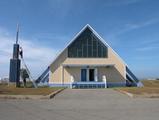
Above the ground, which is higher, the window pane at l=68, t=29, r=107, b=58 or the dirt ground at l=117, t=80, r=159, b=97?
the window pane at l=68, t=29, r=107, b=58

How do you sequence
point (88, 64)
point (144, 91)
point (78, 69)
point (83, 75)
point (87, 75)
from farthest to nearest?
1. point (83, 75)
2. point (78, 69)
3. point (87, 75)
4. point (88, 64)
5. point (144, 91)

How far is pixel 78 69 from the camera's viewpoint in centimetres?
3625

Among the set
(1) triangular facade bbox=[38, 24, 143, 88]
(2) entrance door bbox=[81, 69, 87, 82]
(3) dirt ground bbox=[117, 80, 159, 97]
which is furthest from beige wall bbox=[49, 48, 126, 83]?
(3) dirt ground bbox=[117, 80, 159, 97]

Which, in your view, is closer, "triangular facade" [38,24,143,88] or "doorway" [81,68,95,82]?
"triangular facade" [38,24,143,88]

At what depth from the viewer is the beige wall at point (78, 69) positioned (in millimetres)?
35594

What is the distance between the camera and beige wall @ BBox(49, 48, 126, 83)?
117 ft

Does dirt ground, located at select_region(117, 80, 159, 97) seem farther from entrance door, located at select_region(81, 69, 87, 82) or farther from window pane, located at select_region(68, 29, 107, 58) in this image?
window pane, located at select_region(68, 29, 107, 58)

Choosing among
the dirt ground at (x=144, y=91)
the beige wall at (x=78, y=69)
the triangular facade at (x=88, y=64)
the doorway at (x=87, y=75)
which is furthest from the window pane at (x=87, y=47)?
the dirt ground at (x=144, y=91)

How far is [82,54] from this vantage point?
119ft

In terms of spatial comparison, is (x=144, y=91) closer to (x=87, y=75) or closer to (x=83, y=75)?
(x=87, y=75)

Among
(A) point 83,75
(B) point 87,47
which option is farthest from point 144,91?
(B) point 87,47

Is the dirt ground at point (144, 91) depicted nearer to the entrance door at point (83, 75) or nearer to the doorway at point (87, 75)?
the doorway at point (87, 75)

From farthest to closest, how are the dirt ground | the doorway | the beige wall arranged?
the doorway
the beige wall
the dirt ground

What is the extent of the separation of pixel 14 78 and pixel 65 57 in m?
7.26
